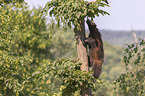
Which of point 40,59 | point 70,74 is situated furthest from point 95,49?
point 40,59

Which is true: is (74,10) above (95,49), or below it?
above

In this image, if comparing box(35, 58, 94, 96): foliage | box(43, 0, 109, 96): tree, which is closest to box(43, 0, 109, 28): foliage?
box(43, 0, 109, 96): tree

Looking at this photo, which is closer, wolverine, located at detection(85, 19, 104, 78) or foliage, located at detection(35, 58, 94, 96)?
foliage, located at detection(35, 58, 94, 96)

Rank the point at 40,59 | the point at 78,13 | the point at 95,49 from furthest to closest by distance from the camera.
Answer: the point at 40,59 < the point at 95,49 < the point at 78,13

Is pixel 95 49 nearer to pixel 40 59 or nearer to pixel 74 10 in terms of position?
pixel 74 10

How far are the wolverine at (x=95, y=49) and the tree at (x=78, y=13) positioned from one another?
35 cm

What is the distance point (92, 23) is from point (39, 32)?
18521 millimetres

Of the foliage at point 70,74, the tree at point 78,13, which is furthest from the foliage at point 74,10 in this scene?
the foliage at point 70,74

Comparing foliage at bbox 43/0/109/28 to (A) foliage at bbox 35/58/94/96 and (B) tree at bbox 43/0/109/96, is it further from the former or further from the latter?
(A) foliage at bbox 35/58/94/96

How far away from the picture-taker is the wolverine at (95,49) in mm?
7109

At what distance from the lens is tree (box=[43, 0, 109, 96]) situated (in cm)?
643

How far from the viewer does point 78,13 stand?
6410 mm

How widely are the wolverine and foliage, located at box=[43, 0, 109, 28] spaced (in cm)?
70

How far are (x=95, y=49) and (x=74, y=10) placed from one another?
1.44 metres
